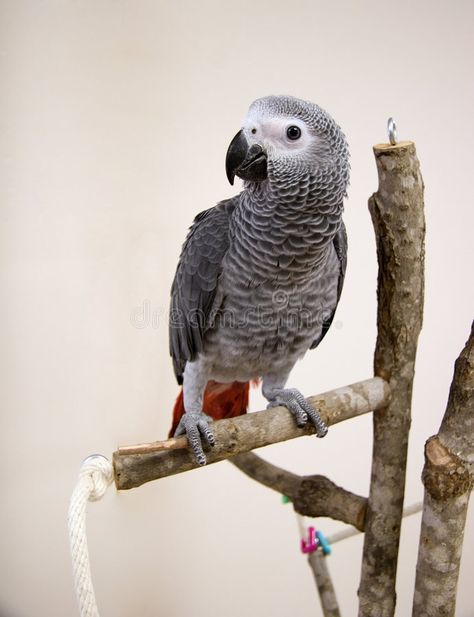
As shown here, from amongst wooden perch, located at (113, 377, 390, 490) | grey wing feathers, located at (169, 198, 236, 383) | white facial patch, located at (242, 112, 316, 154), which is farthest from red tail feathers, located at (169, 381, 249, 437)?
white facial patch, located at (242, 112, 316, 154)

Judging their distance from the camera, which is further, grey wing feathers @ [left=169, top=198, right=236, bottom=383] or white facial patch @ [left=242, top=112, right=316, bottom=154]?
grey wing feathers @ [left=169, top=198, right=236, bottom=383]

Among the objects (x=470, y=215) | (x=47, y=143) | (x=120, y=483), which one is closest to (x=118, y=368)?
(x=47, y=143)

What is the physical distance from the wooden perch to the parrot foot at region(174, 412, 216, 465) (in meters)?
0.01

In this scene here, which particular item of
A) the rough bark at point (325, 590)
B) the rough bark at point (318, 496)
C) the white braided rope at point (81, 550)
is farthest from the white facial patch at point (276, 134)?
the rough bark at point (325, 590)

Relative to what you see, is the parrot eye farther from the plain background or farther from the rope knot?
the plain background

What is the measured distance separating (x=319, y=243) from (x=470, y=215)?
3.59 feet

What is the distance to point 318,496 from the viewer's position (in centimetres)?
115

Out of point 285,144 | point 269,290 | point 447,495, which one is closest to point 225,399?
point 269,290

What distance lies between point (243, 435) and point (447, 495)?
0.35 m

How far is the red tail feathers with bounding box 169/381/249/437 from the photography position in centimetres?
129

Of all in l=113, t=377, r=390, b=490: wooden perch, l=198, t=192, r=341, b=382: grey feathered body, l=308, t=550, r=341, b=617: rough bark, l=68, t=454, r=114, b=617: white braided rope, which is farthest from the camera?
l=308, t=550, r=341, b=617: rough bark

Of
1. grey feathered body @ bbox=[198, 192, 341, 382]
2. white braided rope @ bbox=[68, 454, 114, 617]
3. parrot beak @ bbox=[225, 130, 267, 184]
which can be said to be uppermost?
parrot beak @ bbox=[225, 130, 267, 184]

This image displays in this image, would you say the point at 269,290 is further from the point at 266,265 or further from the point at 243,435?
the point at 243,435

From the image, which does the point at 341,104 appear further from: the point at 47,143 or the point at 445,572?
the point at 445,572
